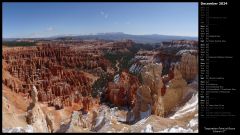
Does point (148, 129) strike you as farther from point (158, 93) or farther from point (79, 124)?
point (158, 93)

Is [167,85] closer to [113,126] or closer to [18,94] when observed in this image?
[113,126]

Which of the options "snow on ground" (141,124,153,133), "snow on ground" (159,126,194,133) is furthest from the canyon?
"snow on ground" (159,126,194,133)

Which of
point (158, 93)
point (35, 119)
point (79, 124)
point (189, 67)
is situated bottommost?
point (79, 124)

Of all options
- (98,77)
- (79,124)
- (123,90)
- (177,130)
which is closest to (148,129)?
(177,130)

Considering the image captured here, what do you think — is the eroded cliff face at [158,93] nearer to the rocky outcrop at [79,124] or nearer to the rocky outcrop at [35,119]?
the rocky outcrop at [79,124]

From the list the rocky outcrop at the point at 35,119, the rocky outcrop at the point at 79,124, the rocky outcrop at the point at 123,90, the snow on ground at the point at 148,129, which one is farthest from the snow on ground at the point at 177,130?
the rocky outcrop at the point at 123,90

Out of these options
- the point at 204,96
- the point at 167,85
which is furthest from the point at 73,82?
the point at 204,96

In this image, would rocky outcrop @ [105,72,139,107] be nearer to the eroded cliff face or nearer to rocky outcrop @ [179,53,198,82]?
the eroded cliff face
